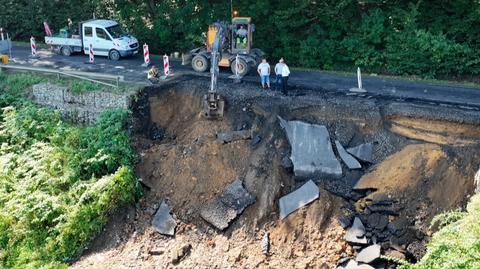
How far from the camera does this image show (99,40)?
2291 centimetres

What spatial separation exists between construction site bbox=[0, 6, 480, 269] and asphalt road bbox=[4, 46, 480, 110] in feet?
0.34

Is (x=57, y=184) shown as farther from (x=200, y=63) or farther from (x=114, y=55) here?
(x=114, y=55)

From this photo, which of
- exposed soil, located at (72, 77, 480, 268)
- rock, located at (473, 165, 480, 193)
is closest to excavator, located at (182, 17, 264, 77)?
exposed soil, located at (72, 77, 480, 268)

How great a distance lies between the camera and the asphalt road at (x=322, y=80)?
691 inches

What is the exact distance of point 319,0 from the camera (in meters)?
21.7

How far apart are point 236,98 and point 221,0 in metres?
7.08

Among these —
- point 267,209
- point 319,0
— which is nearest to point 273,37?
point 319,0

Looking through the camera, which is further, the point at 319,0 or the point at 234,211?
the point at 319,0

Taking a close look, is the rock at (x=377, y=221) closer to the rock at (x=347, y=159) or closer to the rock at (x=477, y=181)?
the rock at (x=347, y=159)

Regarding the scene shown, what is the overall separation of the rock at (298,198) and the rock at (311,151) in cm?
56

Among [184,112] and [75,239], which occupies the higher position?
[184,112]

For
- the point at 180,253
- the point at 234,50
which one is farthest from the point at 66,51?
the point at 180,253

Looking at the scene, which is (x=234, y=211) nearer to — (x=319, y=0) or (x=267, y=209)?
(x=267, y=209)

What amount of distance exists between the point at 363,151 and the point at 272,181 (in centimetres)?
289
